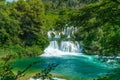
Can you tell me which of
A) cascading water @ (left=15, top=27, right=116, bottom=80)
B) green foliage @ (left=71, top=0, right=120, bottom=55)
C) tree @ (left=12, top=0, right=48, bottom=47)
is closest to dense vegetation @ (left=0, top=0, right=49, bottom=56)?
tree @ (left=12, top=0, right=48, bottom=47)

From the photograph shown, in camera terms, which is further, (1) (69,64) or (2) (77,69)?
(1) (69,64)

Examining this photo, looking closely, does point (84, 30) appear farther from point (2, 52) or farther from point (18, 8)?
point (18, 8)

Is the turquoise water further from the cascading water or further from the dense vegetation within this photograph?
the dense vegetation

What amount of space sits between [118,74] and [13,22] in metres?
31.0

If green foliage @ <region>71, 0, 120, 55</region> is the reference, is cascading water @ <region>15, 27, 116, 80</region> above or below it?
below

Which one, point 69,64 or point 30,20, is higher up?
point 30,20

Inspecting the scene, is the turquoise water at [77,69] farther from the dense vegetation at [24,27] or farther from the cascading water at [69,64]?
the dense vegetation at [24,27]

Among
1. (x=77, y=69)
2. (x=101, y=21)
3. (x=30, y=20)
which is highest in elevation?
(x=101, y=21)

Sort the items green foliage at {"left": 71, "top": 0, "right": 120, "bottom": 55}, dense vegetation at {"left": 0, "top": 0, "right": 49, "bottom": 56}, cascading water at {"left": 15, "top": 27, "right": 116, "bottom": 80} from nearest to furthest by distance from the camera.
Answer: green foliage at {"left": 71, "top": 0, "right": 120, "bottom": 55}
cascading water at {"left": 15, "top": 27, "right": 116, "bottom": 80}
dense vegetation at {"left": 0, "top": 0, "right": 49, "bottom": 56}

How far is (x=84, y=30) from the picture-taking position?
534 cm

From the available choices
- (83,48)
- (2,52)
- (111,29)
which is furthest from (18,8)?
(111,29)

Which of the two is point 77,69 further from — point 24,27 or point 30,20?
point 24,27

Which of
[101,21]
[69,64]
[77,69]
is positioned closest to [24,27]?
[69,64]

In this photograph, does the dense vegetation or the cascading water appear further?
the dense vegetation
